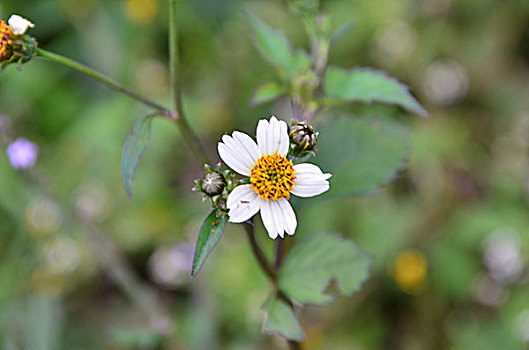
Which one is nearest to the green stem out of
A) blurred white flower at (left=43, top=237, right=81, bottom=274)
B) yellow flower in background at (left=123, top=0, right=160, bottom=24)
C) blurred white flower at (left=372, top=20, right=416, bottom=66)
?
blurred white flower at (left=43, top=237, right=81, bottom=274)

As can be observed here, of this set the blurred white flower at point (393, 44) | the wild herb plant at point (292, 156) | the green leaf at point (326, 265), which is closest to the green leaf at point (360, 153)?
the wild herb plant at point (292, 156)

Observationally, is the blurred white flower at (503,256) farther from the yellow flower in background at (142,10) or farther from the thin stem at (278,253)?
the yellow flower in background at (142,10)

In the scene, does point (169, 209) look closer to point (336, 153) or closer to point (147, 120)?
point (336, 153)

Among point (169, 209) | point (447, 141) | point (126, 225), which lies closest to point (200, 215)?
point (169, 209)

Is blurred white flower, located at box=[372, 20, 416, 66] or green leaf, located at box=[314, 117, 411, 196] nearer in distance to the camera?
green leaf, located at box=[314, 117, 411, 196]

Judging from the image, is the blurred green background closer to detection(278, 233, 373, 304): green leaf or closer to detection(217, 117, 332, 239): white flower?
detection(278, 233, 373, 304): green leaf
